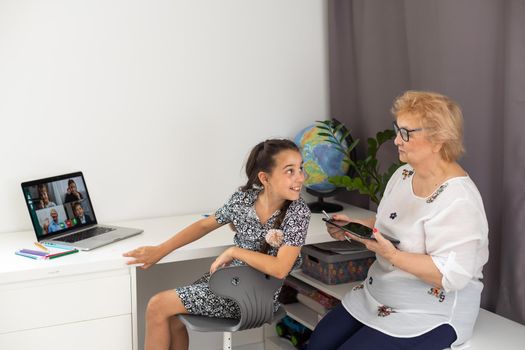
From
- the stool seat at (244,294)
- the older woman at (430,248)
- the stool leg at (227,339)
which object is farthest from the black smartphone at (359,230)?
the stool leg at (227,339)

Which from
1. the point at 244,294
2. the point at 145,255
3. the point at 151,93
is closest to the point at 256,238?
the point at 244,294

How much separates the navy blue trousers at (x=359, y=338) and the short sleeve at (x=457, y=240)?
6.0 inches

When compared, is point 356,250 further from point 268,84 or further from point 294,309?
point 268,84

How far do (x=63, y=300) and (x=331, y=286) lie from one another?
104 centimetres

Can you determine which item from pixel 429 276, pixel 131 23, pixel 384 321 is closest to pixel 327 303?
pixel 384 321

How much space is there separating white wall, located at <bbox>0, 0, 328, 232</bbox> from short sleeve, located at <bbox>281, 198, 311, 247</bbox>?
85 cm

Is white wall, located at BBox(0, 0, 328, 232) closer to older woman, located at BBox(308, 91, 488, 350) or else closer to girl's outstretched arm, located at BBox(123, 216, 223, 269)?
girl's outstretched arm, located at BBox(123, 216, 223, 269)

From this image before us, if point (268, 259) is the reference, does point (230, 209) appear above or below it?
above

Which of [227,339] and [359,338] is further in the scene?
[227,339]

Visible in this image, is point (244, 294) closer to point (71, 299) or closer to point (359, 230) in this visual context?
point (359, 230)

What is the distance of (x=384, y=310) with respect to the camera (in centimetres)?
205

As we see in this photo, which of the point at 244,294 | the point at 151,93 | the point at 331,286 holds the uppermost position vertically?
the point at 151,93

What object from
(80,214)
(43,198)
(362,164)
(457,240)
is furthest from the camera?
(362,164)

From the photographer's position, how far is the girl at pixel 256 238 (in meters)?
2.06
